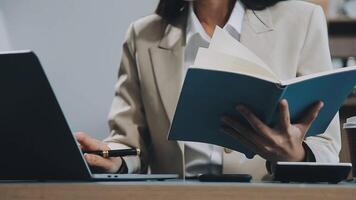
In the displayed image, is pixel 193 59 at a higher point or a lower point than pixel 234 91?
lower

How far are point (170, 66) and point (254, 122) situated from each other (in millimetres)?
518

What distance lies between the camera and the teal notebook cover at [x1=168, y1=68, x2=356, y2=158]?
819 mm

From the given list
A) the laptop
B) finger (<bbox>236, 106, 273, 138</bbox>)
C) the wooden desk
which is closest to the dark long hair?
finger (<bbox>236, 106, 273, 138</bbox>)

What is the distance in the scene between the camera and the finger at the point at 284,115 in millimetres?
854

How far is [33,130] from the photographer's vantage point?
681 mm

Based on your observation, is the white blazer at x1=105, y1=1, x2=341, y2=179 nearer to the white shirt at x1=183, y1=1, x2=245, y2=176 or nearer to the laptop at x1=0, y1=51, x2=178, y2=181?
the white shirt at x1=183, y1=1, x2=245, y2=176

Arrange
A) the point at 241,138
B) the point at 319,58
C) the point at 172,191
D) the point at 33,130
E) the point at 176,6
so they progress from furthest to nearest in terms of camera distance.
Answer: the point at 176,6
the point at 319,58
the point at 241,138
the point at 33,130
the point at 172,191

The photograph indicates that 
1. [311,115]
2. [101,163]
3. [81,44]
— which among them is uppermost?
[311,115]

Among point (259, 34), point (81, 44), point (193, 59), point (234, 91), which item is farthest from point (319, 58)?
point (81, 44)

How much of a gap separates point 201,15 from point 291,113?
595mm

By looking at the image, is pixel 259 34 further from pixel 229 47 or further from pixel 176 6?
pixel 229 47

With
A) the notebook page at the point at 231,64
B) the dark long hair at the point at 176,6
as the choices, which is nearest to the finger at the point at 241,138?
the notebook page at the point at 231,64

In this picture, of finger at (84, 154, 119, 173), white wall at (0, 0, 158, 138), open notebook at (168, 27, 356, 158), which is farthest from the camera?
white wall at (0, 0, 158, 138)

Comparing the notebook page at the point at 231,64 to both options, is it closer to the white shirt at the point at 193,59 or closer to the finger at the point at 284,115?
the finger at the point at 284,115
